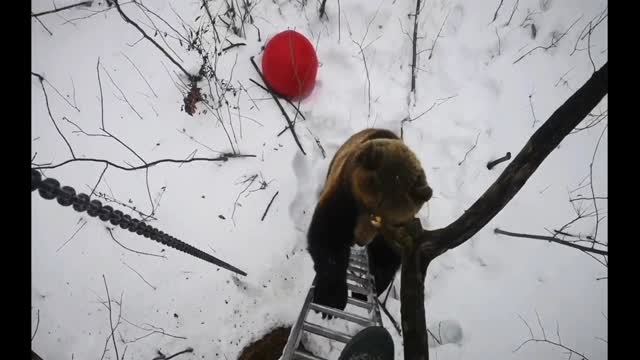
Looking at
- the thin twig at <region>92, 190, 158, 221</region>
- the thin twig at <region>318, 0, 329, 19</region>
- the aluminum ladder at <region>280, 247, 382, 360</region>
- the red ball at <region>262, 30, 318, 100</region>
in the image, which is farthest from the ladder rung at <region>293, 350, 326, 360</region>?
the thin twig at <region>318, 0, 329, 19</region>

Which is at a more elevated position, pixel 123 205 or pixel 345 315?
pixel 123 205

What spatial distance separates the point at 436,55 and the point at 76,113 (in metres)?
3.41

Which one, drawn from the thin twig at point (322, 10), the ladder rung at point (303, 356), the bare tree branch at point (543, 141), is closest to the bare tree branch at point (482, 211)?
the bare tree branch at point (543, 141)

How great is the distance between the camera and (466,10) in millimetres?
3227

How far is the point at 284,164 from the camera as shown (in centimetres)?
296

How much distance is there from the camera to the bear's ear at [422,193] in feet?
5.48

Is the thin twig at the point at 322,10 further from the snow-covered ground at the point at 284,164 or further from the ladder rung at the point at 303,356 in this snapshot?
the ladder rung at the point at 303,356

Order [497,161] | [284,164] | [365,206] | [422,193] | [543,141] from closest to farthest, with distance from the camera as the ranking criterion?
[543,141]
[422,193]
[365,206]
[284,164]
[497,161]

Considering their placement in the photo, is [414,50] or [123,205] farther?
[414,50]

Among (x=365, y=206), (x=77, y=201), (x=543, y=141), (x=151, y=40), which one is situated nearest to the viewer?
(x=77, y=201)

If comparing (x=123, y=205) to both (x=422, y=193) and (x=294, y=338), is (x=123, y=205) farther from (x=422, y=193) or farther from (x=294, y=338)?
(x=422, y=193)

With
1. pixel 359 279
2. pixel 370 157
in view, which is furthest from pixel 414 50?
pixel 359 279

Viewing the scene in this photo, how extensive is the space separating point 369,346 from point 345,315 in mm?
621

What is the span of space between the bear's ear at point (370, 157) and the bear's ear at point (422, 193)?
0.81 feet
